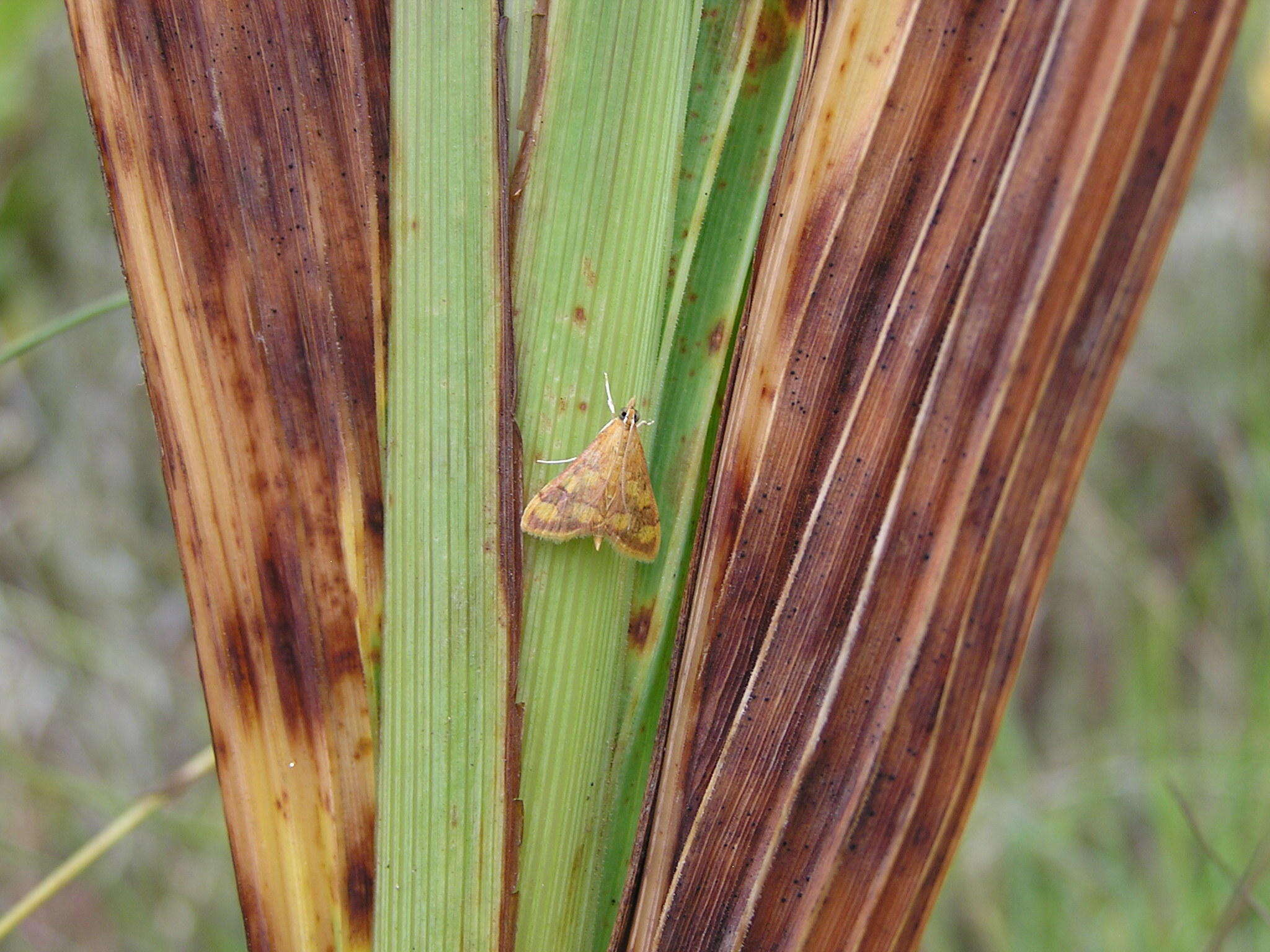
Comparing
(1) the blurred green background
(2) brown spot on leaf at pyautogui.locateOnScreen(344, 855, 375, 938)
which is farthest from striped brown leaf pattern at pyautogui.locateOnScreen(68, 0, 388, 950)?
(1) the blurred green background

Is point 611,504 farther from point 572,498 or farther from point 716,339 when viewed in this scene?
point 716,339

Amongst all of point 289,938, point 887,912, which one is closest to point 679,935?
point 887,912

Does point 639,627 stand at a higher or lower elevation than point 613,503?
lower

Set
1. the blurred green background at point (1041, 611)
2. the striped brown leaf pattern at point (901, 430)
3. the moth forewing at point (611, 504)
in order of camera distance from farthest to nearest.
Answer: the blurred green background at point (1041, 611) < the moth forewing at point (611, 504) < the striped brown leaf pattern at point (901, 430)

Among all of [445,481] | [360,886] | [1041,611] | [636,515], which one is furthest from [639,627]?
[1041,611]

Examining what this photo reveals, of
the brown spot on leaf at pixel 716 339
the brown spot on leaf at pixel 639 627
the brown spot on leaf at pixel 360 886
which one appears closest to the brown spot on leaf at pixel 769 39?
the brown spot on leaf at pixel 716 339

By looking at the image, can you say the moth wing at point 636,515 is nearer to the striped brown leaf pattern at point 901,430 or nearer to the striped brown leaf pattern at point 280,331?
the striped brown leaf pattern at point 901,430
